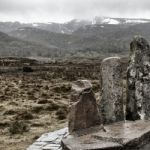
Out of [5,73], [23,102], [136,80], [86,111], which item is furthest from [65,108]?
[5,73]

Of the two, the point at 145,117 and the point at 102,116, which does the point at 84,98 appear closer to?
the point at 102,116

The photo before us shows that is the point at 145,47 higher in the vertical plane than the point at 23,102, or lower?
higher

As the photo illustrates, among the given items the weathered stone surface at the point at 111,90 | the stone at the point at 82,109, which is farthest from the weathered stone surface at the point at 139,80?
the stone at the point at 82,109

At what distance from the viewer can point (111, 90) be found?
14031 millimetres

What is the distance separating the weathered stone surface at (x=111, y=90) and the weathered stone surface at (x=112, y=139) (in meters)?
0.89

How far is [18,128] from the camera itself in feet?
61.3

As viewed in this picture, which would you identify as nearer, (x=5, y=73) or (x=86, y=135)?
(x=86, y=135)

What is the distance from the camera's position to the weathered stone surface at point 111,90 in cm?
1392

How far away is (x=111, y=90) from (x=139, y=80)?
121 centimetres

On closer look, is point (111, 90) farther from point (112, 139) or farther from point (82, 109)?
point (112, 139)

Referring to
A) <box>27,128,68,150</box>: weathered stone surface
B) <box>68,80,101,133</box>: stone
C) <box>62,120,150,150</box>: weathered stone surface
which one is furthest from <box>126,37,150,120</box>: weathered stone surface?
<box>27,128,68,150</box>: weathered stone surface

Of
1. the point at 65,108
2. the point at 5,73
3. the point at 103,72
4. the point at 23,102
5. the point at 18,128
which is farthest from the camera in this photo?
the point at 5,73

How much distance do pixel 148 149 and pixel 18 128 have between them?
7649 mm

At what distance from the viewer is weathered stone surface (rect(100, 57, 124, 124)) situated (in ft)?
45.7
